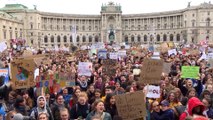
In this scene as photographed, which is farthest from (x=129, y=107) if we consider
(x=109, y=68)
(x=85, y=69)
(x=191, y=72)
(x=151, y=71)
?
(x=109, y=68)

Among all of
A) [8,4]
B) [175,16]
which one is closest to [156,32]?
[175,16]

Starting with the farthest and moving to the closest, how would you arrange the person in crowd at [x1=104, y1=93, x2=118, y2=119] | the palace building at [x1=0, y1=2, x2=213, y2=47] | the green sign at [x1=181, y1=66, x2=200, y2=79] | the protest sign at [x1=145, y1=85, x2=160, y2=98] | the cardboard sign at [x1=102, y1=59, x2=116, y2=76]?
1. the palace building at [x1=0, y1=2, x2=213, y2=47]
2. the cardboard sign at [x1=102, y1=59, x2=116, y2=76]
3. the green sign at [x1=181, y1=66, x2=200, y2=79]
4. the protest sign at [x1=145, y1=85, x2=160, y2=98]
5. the person in crowd at [x1=104, y1=93, x2=118, y2=119]

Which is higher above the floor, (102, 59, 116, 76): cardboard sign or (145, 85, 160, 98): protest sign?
(102, 59, 116, 76): cardboard sign

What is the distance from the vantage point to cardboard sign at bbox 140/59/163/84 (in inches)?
399

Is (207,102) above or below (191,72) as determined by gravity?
below

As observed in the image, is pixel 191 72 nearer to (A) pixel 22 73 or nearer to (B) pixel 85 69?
(B) pixel 85 69

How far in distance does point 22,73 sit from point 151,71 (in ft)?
13.2

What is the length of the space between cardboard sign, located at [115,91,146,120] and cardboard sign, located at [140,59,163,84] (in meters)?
3.05

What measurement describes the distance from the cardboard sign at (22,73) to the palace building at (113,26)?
7794 centimetres

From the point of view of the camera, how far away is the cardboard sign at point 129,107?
277 inches

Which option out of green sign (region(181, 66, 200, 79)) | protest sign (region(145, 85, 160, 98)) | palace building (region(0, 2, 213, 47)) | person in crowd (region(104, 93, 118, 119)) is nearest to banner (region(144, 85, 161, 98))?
protest sign (region(145, 85, 160, 98))

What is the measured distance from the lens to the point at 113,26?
10456 centimetres

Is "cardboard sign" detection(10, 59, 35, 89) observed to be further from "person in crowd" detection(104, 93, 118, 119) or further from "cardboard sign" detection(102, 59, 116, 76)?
"cardboard sign" detection(102, 59, 116, 76)

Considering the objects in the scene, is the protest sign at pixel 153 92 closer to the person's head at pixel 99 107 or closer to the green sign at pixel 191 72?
the person's head at pixel 99 107
